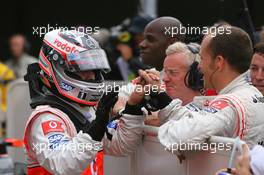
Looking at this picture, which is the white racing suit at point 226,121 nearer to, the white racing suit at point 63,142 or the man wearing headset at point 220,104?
the man wearing headset at point 220,104

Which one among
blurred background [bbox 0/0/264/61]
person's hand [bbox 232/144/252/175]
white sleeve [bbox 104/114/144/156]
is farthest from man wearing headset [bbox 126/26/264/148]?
blurred background [bbox 0/0/264/61]

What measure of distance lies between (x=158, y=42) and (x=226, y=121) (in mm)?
2132

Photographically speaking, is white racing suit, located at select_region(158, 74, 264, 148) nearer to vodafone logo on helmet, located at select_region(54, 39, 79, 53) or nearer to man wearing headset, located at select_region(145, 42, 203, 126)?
man wearing headset, located at select_region(145, 42, 203, 126)

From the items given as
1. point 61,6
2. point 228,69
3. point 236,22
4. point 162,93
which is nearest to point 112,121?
point 162,93

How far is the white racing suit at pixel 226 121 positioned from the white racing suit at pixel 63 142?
1.49ft

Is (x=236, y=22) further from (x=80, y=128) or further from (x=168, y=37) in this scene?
(x=80, y=128)

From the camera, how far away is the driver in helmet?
438cm

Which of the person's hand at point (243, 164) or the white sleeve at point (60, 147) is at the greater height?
the person's hand at point (243, 164)

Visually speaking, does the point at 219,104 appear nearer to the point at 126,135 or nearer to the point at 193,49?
the point at 126,135

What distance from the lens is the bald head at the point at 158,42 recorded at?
609 cm

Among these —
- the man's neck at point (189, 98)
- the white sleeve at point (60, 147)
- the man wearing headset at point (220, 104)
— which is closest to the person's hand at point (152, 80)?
the man wearing headset at point (220, 104)

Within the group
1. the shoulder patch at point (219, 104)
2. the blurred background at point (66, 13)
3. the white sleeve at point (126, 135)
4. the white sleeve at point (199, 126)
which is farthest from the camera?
the blurred background at point (66, 13)

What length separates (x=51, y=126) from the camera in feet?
14.8

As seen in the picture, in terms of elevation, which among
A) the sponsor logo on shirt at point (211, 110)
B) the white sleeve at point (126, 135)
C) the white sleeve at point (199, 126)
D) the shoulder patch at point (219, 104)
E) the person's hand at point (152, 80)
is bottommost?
the white sleeve at point (126, 135)
